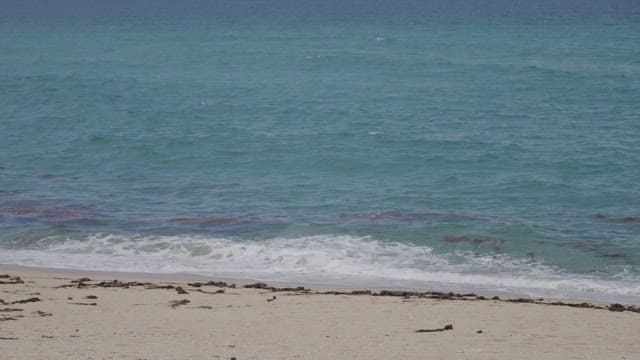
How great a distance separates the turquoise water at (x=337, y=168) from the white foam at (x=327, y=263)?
0.19 feet

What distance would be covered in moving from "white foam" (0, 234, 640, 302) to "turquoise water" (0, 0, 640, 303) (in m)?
0.06

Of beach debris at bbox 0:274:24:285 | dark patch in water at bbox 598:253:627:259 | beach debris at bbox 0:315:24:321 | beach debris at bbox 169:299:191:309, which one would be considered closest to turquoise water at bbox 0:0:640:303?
dark patch in water at bbox 598:253:627:259

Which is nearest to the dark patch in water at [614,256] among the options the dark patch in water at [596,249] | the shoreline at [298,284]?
the dark patch in water at [596,249]

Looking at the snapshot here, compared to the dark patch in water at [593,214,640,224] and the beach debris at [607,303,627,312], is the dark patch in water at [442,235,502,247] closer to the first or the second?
the dark patch in water at [593,214,640,224]

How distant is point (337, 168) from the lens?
82.3 ft

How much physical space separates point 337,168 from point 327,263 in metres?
8.27

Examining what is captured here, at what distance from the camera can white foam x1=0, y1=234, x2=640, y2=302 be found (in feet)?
51.4

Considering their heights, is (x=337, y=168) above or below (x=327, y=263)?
above

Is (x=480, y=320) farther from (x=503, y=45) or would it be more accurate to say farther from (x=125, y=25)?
(x=125, y=25)

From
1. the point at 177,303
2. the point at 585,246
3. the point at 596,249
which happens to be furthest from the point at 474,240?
the point at 177,303

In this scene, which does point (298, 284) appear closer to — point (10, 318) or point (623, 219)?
point (10, 318)

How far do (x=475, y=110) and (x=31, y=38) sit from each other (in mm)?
44848

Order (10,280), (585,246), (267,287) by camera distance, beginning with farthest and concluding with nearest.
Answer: (585,246) < (10,280) < (267,287)

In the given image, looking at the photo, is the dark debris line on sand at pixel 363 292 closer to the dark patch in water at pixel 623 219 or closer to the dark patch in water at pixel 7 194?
the dark patch in water at pixel 623 219
